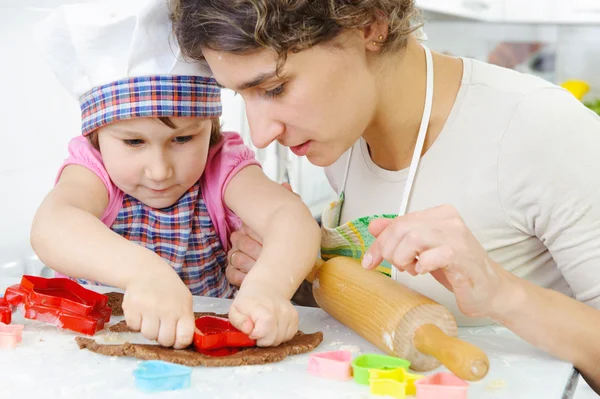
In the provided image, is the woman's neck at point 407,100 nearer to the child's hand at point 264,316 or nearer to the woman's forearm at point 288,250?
the woman's forearm at point 288,250

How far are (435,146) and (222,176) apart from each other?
0.35 m

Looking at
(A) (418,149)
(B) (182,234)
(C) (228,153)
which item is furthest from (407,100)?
(B) (182,234)

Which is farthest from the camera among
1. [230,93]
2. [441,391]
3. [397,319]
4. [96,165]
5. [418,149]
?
[230,93]

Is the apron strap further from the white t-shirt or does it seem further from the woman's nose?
the woman's nose

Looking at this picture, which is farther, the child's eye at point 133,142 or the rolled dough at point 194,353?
the child's eye at point 133,142

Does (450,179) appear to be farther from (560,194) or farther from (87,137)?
(87,137)

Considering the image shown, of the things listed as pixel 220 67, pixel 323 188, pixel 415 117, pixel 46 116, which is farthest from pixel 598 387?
pixel 323 188

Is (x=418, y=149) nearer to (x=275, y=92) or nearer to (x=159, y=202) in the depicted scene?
(x=275, y=92)

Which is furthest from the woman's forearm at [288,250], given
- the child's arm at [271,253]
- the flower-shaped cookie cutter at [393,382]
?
the flower-shaped cookie cutter at [393,382]

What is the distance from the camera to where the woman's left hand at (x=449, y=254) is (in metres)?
0.80

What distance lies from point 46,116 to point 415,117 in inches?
27.1

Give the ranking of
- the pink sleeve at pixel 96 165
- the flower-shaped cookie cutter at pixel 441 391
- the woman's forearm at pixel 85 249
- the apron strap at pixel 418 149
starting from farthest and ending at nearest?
the pink sleeve at pixel 96 165 < the apron strap at pixel 418 149 < the woman's forearm at pixel 85 249 < the flower-shaped cookie cutter at pixel 441 391

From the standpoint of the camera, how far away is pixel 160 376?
29.7 inches

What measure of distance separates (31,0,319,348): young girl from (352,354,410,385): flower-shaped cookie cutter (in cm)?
10
